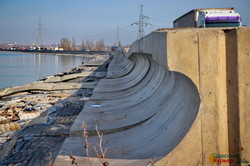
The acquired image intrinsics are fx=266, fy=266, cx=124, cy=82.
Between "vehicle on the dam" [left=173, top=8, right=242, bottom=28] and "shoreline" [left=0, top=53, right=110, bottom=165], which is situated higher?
"vehicle on the dam" [left=173, top=8, right=242, bottom=28]

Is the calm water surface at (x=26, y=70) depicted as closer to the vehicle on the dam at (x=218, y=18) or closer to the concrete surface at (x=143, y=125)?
the vehicle on the dam at (x=218, y=18)

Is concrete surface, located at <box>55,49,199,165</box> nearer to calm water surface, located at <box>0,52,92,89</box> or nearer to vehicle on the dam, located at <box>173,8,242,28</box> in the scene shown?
vehicle on the dam, located at <box>173,8,242,28</box>

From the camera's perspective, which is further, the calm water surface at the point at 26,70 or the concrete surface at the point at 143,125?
the calm water surface at the point at 26,70

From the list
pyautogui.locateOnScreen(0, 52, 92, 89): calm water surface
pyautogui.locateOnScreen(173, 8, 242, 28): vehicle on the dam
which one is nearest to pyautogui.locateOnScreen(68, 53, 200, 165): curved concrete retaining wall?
pyautogui.locateOnScreen(173, 8, 242, 28): vehicle on the dam

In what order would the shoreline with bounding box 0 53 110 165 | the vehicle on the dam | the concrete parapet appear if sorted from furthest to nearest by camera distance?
the vehicle on the dam < the shoreline with bounding box 0 53 110 165 < the concrete parapet

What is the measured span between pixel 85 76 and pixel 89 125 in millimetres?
9702

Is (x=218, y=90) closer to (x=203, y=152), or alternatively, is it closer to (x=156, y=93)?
(x=203, y=152)

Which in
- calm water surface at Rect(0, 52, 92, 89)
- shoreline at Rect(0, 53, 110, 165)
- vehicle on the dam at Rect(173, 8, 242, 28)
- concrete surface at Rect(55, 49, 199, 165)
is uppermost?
vehicle on the dam at Rect(173, 8, 242, 28)

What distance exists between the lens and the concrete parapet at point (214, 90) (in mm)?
1950

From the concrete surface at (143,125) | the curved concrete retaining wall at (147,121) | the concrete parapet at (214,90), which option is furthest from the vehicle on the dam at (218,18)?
the concrete parapet at (214,90)

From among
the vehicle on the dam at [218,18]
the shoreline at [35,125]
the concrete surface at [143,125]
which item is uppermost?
the vehicle on the dam at [218,18]

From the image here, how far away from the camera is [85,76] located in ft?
42.6

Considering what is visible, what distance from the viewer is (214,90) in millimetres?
1958

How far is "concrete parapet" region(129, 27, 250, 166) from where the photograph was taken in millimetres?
1950
